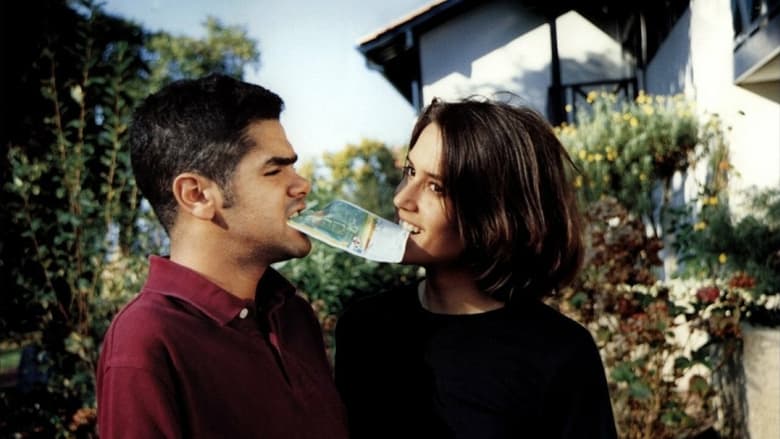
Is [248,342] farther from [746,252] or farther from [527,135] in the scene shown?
[746,252]

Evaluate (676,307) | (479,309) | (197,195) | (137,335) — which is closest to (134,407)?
(137,335)

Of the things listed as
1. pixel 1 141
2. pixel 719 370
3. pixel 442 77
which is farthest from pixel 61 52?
pixel 442 77

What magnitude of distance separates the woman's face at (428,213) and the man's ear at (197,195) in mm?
458

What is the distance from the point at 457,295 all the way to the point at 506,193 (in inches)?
10.2

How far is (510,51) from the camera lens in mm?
11977

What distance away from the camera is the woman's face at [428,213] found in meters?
1.69

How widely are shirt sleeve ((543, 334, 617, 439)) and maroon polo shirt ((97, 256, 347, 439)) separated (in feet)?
1.39

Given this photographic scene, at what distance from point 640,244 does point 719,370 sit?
0.93m

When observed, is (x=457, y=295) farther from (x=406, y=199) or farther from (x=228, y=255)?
(x=228, y=255)

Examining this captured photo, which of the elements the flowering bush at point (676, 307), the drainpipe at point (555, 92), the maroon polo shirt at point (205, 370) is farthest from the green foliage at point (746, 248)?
the drainpipe at point (555, 92)

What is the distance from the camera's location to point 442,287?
1778 mm

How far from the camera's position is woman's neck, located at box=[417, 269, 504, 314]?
1.75 m

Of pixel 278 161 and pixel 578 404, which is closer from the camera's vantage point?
pixel 278 161

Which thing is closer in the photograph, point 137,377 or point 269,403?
point 137,377
